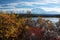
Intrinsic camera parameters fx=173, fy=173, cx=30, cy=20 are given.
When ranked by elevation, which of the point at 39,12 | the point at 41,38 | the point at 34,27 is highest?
the point at 39,12

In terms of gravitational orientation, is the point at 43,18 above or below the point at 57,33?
above

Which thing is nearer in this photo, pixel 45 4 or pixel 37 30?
pixel 37 30

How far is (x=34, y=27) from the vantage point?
2867mm

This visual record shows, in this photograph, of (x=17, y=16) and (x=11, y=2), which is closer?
(x=17, y=16)

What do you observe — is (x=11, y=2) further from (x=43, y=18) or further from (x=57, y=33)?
(x=57, y=33)

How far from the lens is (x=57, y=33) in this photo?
2.88 meters

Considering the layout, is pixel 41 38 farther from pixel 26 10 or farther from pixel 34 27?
pixel 26 10

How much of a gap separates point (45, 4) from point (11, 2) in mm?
603

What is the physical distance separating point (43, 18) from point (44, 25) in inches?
4.7

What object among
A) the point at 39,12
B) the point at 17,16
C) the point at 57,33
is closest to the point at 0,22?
the point at 17,16

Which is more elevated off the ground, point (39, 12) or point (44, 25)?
point (39, 12)

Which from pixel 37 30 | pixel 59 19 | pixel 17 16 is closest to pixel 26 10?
pixel 17 16

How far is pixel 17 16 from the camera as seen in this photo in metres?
2.87

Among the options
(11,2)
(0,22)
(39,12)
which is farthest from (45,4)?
(0,22)
